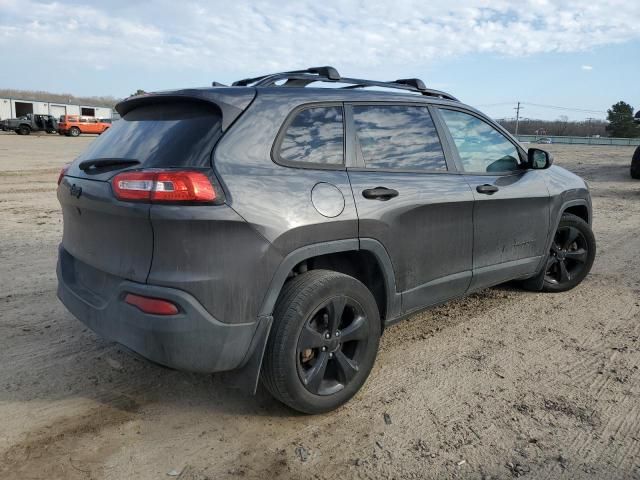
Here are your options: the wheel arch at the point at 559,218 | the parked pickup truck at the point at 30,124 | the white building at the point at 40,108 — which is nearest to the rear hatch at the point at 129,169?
the wheel arch at the point at 559,218

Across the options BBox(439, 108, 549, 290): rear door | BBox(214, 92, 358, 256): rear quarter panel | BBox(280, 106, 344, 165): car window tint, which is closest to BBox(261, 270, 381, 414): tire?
BBox(214, 92, 358, 256): rear quarter panel

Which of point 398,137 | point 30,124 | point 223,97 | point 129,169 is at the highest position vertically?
point 30,124

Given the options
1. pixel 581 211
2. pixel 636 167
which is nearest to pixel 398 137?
pixel 581 211

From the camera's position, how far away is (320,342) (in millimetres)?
2816

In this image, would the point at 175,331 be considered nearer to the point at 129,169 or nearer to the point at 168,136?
the point at 129,169

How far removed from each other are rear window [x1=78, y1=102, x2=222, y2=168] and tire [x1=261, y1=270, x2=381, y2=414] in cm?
84

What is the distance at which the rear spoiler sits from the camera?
8.72ft

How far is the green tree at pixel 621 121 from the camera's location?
7288 cm

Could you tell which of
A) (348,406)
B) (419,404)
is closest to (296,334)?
(348,406)

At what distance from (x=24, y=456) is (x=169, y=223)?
1.34 meters

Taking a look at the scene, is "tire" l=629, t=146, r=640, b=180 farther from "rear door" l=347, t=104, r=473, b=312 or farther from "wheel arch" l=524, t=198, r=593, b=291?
"rear door" l=347, t=104, r=473, b=312

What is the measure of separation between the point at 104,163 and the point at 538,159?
11.1 feet

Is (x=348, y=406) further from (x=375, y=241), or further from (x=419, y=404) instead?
(x=375, y=241)

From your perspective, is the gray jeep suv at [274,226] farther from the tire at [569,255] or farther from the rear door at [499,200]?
the tire at [569,255]
